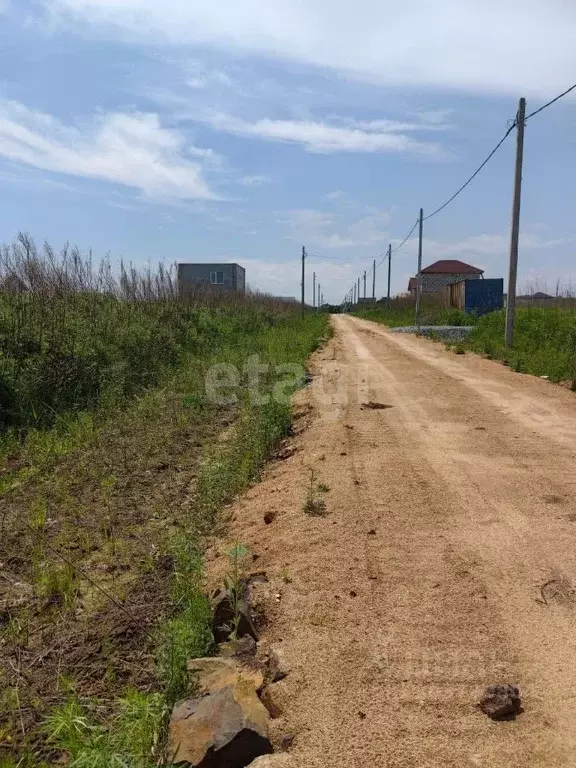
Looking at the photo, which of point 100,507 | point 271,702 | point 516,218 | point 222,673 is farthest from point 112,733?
point 516,218

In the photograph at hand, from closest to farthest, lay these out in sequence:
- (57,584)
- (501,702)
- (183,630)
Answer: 1. (501,702)
2. (183,630)
3. (57,584)

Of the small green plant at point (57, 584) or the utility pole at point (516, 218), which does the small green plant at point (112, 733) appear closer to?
the small green plant at point (57, 584)

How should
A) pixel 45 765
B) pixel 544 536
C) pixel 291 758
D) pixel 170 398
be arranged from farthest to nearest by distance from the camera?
1. pixel 170 398
2. pixel 544 536
3. pixel 45 765
4. pixel 291 758

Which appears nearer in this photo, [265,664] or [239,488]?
[265,664]

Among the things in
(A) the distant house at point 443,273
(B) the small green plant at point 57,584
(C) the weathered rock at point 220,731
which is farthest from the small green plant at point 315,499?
(A) the distant house at point 443,273

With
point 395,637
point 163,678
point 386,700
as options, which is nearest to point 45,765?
point 163,678

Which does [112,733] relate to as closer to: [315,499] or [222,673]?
[222,673]

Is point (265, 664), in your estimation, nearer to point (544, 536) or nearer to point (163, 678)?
point (163, 678)

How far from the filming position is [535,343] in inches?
561

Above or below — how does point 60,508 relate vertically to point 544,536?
below

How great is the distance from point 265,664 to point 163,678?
0.44m

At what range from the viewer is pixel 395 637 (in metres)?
2.85

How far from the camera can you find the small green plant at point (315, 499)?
4464mm

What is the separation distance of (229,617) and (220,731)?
82 centimetres
